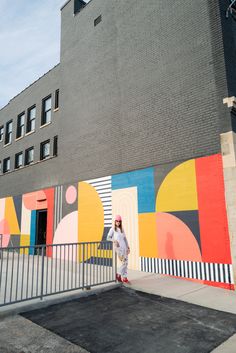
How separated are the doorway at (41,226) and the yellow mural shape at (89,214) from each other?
424cm

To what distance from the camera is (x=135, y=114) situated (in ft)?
40.2

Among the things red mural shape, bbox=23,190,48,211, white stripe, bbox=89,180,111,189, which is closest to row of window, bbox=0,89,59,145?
red mural shape, bbox=23,190,48,211

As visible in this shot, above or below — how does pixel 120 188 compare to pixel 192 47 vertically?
below

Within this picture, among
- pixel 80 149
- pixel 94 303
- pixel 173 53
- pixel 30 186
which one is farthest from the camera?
pixel 30 186

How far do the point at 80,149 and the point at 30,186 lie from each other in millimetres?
5865

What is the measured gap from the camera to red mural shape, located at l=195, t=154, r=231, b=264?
860cm

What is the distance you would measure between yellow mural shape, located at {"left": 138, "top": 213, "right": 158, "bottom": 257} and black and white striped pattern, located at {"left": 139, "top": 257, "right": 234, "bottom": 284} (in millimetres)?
266

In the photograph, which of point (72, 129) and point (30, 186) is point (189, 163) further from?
point (30, 186)

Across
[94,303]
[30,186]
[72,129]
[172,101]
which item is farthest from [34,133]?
[94,303]

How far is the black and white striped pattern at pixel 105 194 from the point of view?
12.7 m

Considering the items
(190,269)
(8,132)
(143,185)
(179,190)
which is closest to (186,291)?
(190,269)

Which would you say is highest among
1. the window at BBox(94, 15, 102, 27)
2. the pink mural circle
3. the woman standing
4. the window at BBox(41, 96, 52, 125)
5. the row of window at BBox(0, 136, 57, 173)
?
the window at BBox(94, 15, 102, 27)

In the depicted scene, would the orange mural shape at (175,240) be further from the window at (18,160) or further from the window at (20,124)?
the window at (20,124)

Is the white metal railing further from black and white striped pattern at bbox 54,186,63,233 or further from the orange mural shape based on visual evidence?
black and white striped pattern at bbox 54,186,63,233
